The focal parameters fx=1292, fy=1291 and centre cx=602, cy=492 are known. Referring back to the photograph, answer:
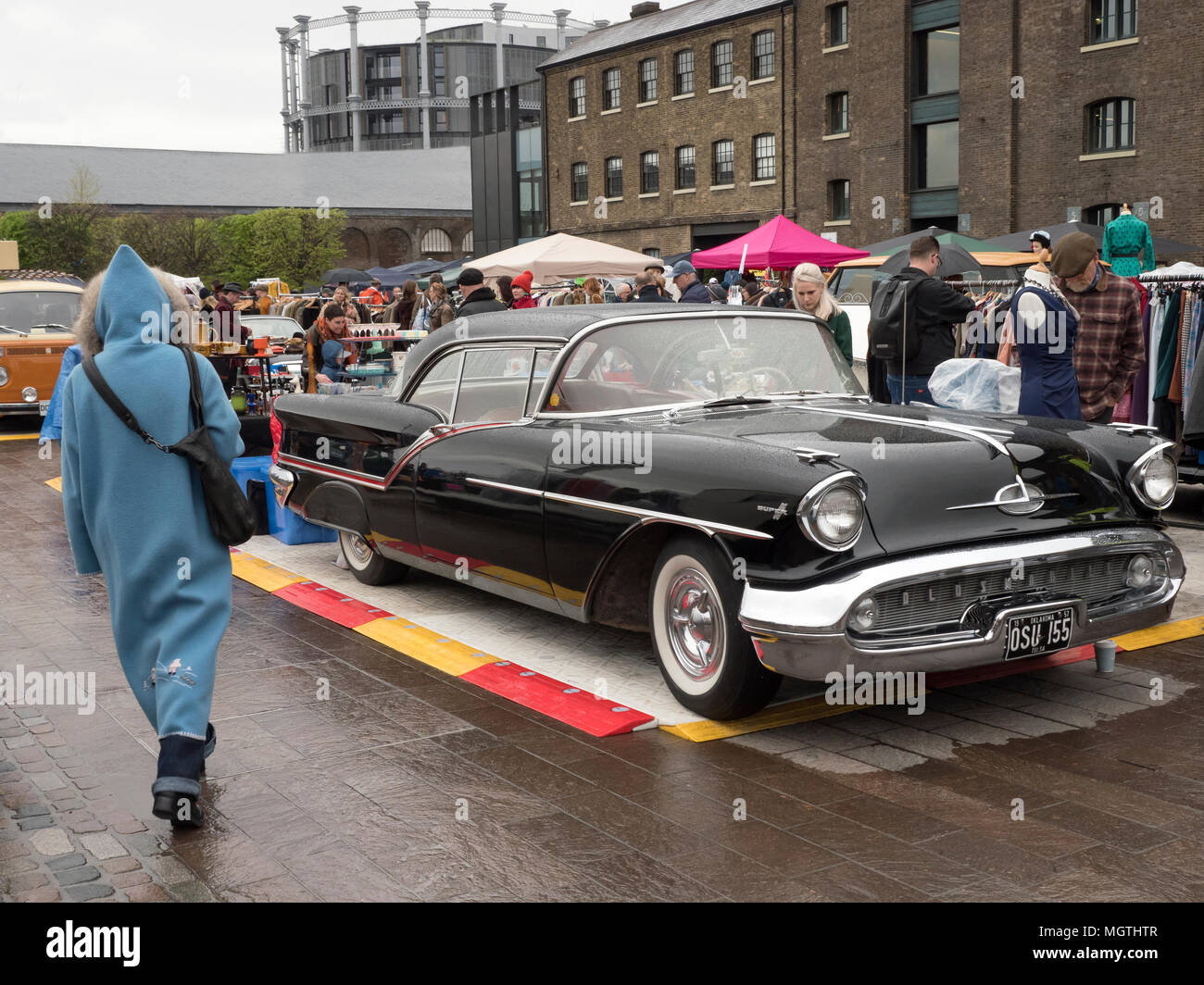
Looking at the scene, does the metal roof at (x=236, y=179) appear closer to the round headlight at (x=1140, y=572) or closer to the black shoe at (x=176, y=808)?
the black shoe at (x=176, y=808)

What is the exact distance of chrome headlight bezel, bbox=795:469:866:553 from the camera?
4473 millimetres

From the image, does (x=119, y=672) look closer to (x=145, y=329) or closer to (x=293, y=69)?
(x=145, y=329)

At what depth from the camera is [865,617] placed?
4.50m

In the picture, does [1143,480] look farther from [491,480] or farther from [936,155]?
[936,155]

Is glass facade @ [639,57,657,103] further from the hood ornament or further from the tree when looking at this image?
the hood ornament

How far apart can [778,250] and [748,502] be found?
14339 mm

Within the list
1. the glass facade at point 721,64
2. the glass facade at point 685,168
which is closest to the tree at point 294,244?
the glass facade at point 685,168

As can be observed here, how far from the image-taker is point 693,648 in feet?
16.8

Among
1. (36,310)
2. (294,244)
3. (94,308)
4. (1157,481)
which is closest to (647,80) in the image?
(294,244)

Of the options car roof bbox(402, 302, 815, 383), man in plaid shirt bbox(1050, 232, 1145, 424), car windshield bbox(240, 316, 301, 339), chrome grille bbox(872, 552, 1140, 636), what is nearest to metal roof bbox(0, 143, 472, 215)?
car windshield bbox(240, 316, 301, 339)

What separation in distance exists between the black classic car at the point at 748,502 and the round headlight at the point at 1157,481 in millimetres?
11
